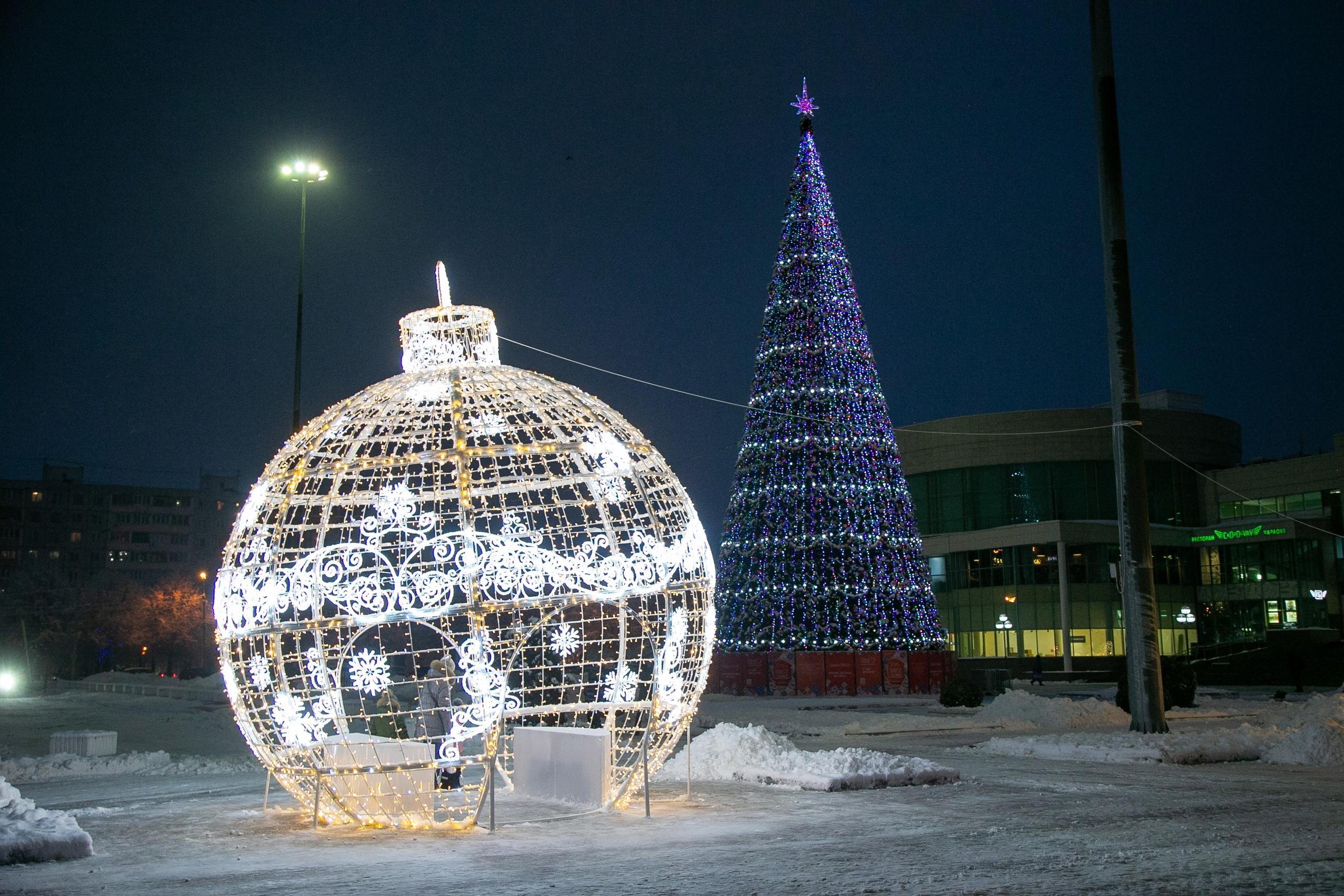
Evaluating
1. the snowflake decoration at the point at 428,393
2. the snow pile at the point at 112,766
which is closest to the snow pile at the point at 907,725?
the snow pile at the point at 112,766

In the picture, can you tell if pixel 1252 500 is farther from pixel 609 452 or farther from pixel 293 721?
pixel 293 721

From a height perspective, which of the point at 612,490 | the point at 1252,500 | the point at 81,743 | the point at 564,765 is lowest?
the point at 81,743

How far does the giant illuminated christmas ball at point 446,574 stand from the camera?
8.88 meters

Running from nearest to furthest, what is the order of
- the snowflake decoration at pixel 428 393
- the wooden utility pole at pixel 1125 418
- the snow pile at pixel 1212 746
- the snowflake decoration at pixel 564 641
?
the snowflake decoration at pixel 564 641, the snowflake decoration at pixel 428 393, the snow pile at pixel 1212 746, the wooden utility pole at pixel 1125 418

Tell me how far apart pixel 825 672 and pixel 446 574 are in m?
24.0

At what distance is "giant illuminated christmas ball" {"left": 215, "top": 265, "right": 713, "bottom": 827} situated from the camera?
29.1 feet

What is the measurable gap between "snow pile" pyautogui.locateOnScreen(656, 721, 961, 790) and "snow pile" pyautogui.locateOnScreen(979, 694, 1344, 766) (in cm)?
327

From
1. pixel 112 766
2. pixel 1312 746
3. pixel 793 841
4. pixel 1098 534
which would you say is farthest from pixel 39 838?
pixel 1098 534

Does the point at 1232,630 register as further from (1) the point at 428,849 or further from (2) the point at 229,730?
(1) the point at 428,849

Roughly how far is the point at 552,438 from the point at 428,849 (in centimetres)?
355

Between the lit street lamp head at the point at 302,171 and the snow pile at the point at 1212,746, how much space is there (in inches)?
634

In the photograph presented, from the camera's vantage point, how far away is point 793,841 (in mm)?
8312

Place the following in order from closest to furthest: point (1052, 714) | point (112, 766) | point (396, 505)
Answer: point (396, 505) → point (112, 766) → point (1052, 714)

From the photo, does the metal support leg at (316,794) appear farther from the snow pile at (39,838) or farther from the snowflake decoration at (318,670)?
the snow pile at (39,838)
